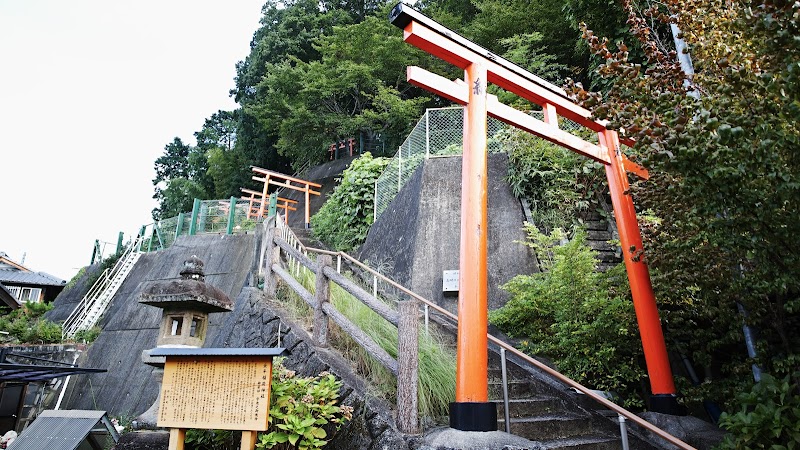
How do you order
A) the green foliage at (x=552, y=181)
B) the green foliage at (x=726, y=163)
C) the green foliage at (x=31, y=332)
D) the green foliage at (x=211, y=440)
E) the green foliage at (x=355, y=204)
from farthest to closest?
the green foliage at (x=31, y=332) → the green foliage at (x=355, y=204) → the green foliage at (x=552, y=181) → the green foliage at (x=211, y=440) → the green foliage at (x=726, y=163)

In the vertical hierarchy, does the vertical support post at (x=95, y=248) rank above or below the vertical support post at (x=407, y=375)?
above

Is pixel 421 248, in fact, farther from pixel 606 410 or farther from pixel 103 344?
pixel 103 344

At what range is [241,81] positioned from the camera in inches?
960

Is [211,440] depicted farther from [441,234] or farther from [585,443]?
[441,234]

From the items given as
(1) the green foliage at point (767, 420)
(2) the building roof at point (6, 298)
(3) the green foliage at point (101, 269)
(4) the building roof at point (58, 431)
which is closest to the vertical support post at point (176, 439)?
(4) the building roof at point (58, 431)

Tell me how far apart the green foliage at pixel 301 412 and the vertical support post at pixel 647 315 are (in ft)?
10.1

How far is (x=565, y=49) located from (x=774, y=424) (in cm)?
1279

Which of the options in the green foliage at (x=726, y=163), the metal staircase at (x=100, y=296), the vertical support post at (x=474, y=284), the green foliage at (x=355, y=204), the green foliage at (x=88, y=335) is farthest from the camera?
the metal staircase at (x=100, y=296)

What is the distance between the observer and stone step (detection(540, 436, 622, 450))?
3.76 metres

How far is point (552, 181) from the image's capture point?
848cm

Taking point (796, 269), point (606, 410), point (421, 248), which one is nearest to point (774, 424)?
point (796, 269)

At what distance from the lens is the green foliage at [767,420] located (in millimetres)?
2924

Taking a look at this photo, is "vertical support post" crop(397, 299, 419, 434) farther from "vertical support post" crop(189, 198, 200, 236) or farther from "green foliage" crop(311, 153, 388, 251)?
"vertical support post" crop(189, 198, 200, 236)

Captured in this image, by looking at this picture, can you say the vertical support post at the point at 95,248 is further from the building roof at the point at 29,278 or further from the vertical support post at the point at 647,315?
the vertical support post at the point at 647,315
